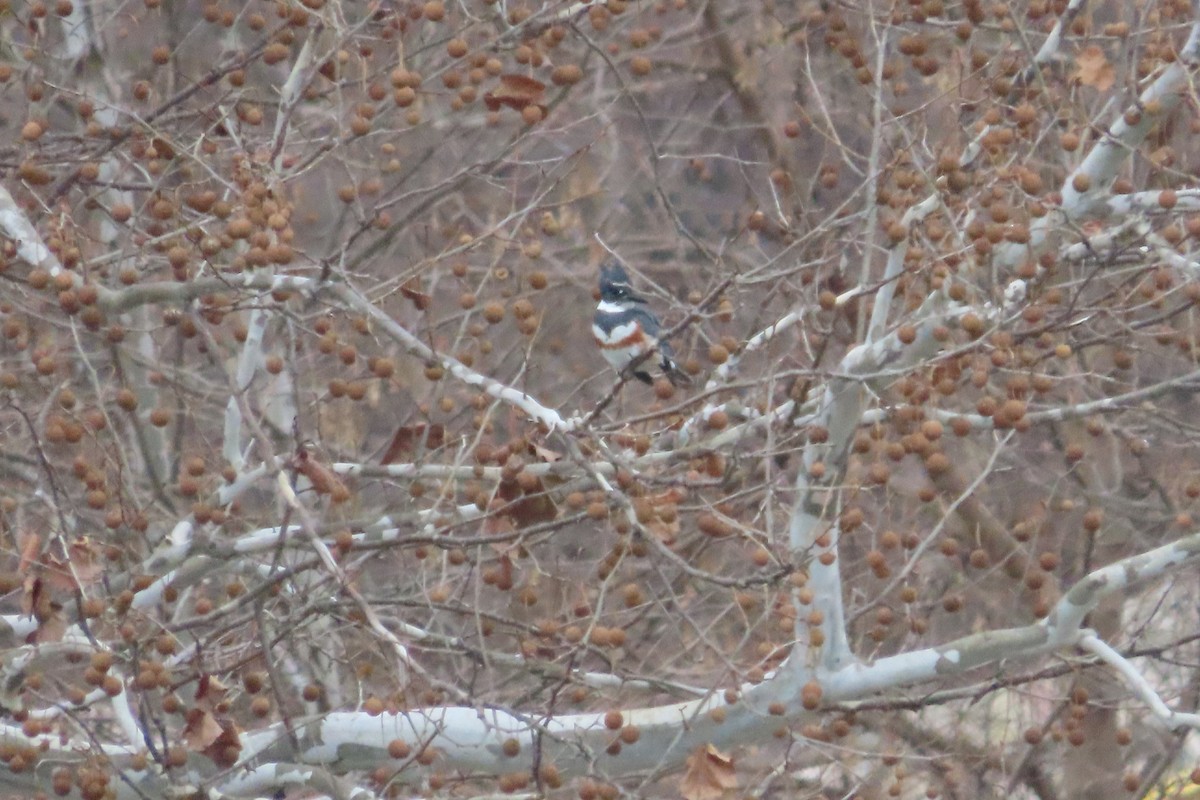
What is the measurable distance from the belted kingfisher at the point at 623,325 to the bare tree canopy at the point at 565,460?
0.24 feet

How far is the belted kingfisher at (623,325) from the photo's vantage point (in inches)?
304

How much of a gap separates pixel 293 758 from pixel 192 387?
3.48 metres

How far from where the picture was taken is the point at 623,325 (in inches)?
315

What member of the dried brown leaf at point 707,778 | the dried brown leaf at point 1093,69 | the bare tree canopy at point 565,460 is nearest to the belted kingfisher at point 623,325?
the bare tree canopy at point 565,460

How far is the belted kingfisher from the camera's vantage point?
7.71 m

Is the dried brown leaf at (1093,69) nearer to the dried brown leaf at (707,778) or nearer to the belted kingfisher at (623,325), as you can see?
the belted kingfisher at (623,325)

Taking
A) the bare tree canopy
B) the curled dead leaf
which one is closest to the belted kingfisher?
the bare tree canopy

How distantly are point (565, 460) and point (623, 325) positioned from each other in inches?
116

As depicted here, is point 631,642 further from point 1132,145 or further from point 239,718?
point 1132,145

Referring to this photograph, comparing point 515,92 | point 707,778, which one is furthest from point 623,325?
point 707,778

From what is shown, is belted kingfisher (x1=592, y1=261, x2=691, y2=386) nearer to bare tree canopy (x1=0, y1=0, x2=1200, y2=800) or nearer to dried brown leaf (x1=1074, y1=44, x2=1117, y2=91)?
bare tree canopy (x1=0, y1=0, x2=1200, y2=800)

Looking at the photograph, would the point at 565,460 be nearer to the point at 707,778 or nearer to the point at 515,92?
the point at 707,778

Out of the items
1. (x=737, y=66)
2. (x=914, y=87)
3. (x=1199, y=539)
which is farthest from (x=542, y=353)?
(x=1199, y=539)

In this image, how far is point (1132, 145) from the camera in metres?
5.49
